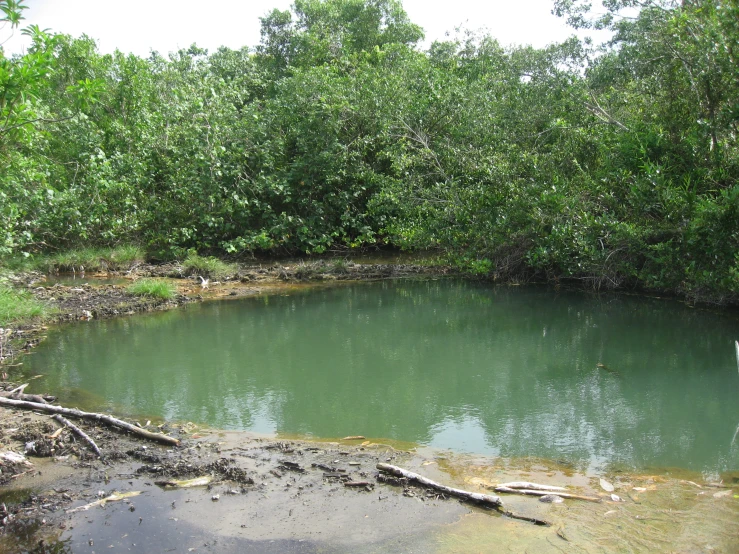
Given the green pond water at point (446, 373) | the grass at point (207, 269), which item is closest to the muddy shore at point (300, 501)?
the green pond water at point (446, 373)

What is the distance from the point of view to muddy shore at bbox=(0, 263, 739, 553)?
144 inches

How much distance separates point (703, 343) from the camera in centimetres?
847

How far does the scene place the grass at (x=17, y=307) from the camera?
9.16 m

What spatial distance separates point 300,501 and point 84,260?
1163cm

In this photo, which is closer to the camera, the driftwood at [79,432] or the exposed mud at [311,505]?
the exposed mud at [311,505]

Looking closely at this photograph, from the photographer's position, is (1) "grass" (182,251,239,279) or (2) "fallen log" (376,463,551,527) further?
(1) "grass" (182,251,239,279)

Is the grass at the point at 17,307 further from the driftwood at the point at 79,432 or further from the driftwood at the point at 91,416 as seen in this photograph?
the driftwood at the point at 79,432

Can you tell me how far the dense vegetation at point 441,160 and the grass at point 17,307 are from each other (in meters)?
0.91

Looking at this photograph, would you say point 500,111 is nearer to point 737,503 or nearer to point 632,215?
point 632,215

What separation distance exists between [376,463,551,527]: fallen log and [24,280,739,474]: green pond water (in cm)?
100

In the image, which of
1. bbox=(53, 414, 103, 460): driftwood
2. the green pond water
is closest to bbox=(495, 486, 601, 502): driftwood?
the green pond water

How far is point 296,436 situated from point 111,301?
6.80m

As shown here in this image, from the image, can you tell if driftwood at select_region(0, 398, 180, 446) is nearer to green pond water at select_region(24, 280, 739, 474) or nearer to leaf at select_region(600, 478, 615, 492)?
green pond water at select_region(24, 280, 739, 474)

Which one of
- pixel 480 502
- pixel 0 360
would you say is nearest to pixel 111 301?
pixel 0 360
